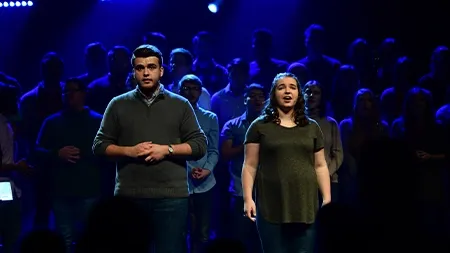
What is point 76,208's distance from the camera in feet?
27.0

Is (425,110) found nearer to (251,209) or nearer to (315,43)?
(315,43)

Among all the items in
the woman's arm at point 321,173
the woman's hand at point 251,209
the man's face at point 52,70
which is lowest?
the woman's hand at point 251,209

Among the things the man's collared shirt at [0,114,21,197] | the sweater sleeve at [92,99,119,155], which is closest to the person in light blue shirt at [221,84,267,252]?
the man's collared shirt at [0,114,21,197]

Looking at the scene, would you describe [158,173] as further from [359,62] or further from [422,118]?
[359,62]

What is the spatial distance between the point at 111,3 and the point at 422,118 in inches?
209

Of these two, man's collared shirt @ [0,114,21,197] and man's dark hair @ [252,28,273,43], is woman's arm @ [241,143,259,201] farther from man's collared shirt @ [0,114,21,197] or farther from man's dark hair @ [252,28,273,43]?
man's dark hair @ [252,28,273,43]

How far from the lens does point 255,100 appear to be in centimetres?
838

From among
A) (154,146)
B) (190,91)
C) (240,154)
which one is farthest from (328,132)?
(154,146)

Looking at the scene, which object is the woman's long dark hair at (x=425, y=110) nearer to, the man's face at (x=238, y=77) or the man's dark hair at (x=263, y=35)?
the man's face at (x=238, y=77)

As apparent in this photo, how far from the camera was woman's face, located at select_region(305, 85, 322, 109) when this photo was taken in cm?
811

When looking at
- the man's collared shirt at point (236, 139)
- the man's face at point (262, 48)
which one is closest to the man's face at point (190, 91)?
the man's collared shirt at point (236, 139)

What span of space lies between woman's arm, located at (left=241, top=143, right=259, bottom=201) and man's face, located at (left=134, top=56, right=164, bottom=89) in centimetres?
93

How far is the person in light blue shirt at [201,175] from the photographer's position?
8406 mm

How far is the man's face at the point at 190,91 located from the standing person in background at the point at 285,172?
214cm
